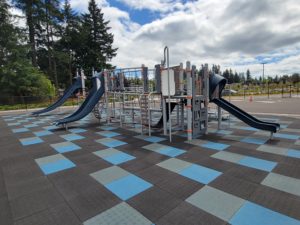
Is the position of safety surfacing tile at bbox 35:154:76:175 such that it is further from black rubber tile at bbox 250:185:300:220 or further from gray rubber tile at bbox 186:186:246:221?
black rubber tile at bbox 250:185:300:220

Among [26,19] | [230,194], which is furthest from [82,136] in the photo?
[26,19]

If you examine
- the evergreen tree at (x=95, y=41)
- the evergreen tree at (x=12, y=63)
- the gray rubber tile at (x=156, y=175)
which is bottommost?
the gray rubber tile at (x=156, y=175)

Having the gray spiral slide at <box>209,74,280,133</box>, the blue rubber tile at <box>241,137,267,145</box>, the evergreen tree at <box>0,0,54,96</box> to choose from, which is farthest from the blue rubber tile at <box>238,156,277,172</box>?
the evergreen tree at <box>0,0,54,96</box>

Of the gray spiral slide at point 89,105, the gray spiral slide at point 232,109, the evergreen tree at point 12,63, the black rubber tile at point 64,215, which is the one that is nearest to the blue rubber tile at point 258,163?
the gray spiral slide at point 232,109

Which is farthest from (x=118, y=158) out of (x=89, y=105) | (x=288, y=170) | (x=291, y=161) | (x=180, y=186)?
(x=89, y=105)

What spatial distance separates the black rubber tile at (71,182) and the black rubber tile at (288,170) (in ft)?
9.81

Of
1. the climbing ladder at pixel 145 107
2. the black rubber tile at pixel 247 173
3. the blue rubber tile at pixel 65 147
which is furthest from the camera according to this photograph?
the climbing ladder at pixel 145 107

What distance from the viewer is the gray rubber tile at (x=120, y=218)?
189 cm

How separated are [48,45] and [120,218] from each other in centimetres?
2822

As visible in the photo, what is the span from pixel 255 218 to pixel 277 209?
0.35 meters

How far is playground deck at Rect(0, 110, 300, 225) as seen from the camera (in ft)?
6.50

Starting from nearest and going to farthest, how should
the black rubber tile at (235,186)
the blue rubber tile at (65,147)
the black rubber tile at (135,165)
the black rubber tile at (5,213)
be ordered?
the black rubber tile at (5,213), the black rubber tile at (235,186), the black rubber tile at (135,165), the blue rubber tile at (65,147)

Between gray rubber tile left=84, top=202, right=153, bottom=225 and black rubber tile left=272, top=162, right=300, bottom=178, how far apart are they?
2406mm

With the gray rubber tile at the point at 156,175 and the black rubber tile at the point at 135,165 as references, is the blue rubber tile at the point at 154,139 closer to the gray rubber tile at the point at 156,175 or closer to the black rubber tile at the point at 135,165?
the black rubber tile at the point at 135,165
